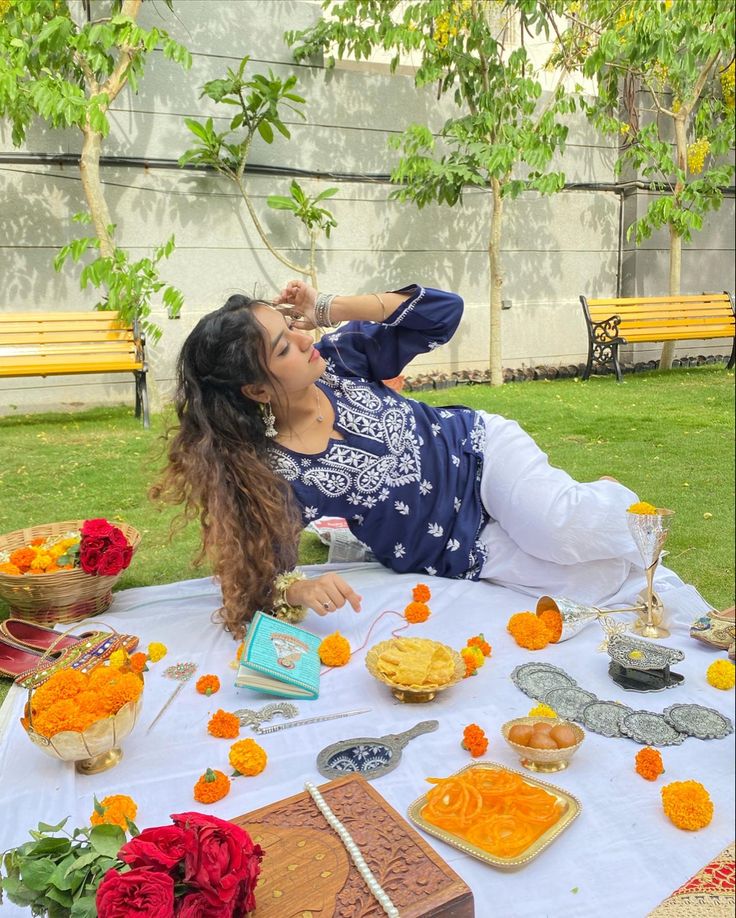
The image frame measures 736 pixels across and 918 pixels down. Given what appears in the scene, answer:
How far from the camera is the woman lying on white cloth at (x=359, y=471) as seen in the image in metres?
1.26

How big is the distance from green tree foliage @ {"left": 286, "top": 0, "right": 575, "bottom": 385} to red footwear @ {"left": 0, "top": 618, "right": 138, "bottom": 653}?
965mm

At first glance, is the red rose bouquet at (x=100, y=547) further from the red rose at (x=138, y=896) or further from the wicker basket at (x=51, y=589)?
the red rose at (x=138, y=896)

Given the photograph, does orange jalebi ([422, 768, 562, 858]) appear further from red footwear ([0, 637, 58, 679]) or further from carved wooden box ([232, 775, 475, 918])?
red footwear ([0, 637, 58, 679])

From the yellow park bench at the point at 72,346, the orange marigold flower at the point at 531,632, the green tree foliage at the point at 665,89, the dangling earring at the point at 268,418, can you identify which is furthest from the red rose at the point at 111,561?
the green tree foliage at the point at 665,89

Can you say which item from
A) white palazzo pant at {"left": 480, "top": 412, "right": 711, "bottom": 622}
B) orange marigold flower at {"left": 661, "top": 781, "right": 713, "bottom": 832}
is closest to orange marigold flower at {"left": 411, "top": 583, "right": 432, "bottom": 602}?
white palazzo pant at {"left": 480, "top": 412, "right": 711, "bottom": 622}

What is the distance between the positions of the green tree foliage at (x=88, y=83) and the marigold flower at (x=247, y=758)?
76 cm

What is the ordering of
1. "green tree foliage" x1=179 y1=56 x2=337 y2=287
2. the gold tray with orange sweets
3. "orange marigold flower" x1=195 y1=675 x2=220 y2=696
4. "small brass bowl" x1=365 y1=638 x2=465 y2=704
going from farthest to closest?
"green tree foliage" x1=179 y1=56 x2=337 y2=287, "orange marigold flower" x1=195 y1=675 x2=220 y2=696, "small brass bowl" x1=365 y1=638 x2=465 y2=704, the gold tray with orange sweets

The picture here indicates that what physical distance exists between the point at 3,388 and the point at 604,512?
1062 millimetres

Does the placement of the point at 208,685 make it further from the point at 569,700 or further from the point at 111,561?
the point at 569,700

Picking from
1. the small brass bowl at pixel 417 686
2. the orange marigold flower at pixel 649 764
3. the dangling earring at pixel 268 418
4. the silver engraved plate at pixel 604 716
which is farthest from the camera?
the dangling earring at pixel 268 418

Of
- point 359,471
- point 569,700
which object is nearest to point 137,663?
point 359,471

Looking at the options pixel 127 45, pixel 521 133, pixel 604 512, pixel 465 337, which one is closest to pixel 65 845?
pixel 604 512

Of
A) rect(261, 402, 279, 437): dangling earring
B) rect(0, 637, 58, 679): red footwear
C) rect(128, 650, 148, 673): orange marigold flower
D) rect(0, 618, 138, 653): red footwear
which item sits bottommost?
rect(0, 637, 58, 679): red footwear

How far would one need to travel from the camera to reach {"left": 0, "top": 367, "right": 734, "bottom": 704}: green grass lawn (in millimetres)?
1319
